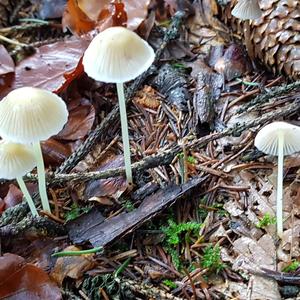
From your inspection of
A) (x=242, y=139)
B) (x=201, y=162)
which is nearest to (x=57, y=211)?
(x=201, y=162)

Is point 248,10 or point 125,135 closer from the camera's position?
point 125,135

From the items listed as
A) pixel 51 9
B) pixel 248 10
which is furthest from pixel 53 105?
pixel 51 9

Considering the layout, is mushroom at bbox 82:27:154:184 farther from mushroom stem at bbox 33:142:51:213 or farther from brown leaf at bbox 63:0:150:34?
brown leaf at bbox 63:0:150:34

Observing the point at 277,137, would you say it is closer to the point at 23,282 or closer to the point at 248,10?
the point at 248,10

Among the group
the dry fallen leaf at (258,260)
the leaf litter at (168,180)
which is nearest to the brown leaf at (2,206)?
the leaf litter at (168,180)

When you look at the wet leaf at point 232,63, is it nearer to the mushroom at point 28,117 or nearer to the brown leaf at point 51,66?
the brown leaf at point 51,66

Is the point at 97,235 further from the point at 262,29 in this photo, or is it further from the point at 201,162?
the point at 262,29

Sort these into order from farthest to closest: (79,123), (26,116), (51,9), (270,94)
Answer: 1. (51,9)
2. (79,123)
3. (270,94)
4. (26,116)
